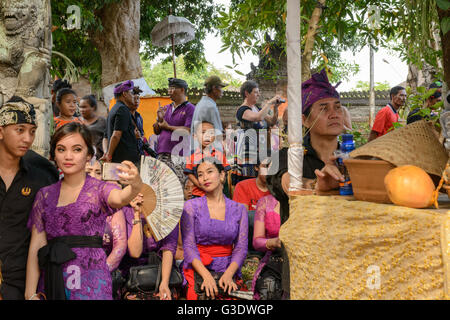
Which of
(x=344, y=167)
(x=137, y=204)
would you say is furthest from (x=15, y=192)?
(x=344, y=167)

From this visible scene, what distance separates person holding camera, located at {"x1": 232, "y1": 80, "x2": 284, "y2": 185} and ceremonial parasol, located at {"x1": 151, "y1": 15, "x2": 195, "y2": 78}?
4372mm

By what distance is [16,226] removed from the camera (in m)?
2.74

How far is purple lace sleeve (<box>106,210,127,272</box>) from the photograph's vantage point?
11.1 feet

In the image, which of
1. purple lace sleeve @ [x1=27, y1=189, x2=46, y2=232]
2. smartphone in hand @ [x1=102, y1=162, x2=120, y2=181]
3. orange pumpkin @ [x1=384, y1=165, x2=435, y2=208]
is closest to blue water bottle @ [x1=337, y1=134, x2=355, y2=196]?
orange pumpkin @ [x1=384, y1=165, x2=435, y2=208]

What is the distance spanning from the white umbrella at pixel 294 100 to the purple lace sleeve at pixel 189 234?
1021 mm

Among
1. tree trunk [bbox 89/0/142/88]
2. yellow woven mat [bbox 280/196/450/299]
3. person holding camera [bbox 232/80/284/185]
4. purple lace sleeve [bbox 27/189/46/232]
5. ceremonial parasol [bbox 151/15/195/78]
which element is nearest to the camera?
yellow woven mat [bbox 280/196/450/299]

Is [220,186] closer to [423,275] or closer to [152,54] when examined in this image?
[423,275]

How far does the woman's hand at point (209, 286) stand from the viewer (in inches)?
129

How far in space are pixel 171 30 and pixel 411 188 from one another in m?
8.93

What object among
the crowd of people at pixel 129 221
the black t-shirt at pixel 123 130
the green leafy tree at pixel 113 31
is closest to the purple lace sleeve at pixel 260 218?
the crowd of people at pixel 129 221

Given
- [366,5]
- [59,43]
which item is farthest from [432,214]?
[59,43]

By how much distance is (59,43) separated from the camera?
11094mm

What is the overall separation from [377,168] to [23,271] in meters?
2.03

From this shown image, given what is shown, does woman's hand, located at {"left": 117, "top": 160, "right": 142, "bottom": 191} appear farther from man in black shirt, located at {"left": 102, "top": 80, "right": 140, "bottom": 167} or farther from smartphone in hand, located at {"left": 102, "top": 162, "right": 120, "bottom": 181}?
man in black shirt, located at {"left": 102, "top": 80, "right": 140, "bottom": 167}
